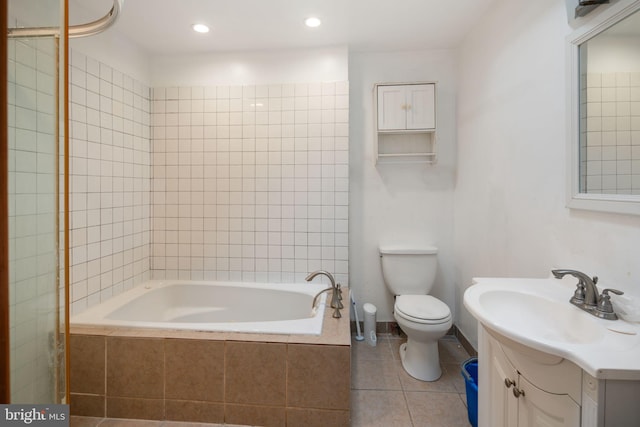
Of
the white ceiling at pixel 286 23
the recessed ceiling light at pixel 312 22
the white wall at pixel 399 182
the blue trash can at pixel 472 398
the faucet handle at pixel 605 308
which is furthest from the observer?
the white wall at pixel 399 182

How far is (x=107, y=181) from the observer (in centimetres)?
192

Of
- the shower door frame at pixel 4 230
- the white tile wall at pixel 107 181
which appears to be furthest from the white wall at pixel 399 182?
the shower door frame at pixel 4 230

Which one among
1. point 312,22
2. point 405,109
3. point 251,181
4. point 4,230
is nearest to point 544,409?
point 4,230

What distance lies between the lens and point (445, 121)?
2.33 m

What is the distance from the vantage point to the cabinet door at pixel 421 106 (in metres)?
2.14

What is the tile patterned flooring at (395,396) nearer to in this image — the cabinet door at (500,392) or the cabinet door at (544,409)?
the cabinet door at (500,392)

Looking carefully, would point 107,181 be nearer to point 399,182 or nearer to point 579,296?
point 399,182

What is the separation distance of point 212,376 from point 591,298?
1.66 metres

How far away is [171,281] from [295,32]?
2.20 m

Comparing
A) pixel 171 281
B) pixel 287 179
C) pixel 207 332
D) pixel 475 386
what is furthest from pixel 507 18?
pixel 171 281

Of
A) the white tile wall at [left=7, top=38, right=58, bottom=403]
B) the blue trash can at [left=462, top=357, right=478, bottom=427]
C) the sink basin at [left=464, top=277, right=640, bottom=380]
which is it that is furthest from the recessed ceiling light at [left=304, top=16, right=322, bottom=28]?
the blue trash can at [left=462, top=357, right=478, bottom=427]

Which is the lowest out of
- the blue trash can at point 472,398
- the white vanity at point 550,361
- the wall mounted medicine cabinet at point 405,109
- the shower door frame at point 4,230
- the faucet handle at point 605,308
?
the blue trash can at point 472,398

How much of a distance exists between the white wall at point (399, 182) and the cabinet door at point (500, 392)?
4.46 ft

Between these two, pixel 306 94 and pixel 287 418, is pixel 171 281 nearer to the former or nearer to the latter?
pixel 287 418
